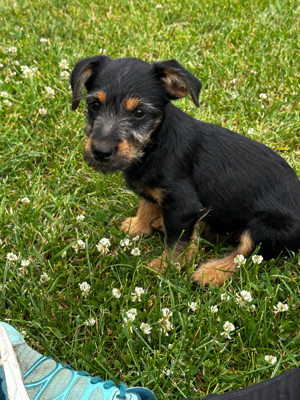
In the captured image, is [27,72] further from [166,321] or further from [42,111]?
[166,321]

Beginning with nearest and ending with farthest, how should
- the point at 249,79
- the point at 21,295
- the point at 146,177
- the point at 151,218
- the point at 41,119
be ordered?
the point at 21,295
the point at 146,177
the point at 151,218
the point at 41,119
the point at 249,79

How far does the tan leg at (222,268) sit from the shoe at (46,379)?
1.05 meters

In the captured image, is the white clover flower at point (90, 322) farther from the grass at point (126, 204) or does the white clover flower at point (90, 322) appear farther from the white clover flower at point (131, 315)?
the white clover flower at point (131, 315)

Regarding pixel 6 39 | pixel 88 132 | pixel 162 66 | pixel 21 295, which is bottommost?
pixel 21 295

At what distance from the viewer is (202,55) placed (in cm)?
557

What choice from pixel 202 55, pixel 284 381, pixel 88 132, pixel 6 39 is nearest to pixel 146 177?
pixel 88 132

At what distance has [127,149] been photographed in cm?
302

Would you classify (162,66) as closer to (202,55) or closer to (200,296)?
(200,296)

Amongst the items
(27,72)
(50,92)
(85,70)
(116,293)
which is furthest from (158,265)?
(27,72)

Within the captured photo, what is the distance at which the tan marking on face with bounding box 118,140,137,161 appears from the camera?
2.99m

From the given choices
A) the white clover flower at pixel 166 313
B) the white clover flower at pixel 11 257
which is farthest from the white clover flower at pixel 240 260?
the white clover flower at pixel 11 257

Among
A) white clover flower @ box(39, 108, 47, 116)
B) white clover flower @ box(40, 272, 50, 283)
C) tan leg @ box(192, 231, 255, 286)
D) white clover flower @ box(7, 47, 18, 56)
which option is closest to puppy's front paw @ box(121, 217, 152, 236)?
tan leg @ box(192, 231, 255, 286)

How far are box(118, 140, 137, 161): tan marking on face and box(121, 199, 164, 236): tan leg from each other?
26.0 inches

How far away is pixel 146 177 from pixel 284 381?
5.43ft
